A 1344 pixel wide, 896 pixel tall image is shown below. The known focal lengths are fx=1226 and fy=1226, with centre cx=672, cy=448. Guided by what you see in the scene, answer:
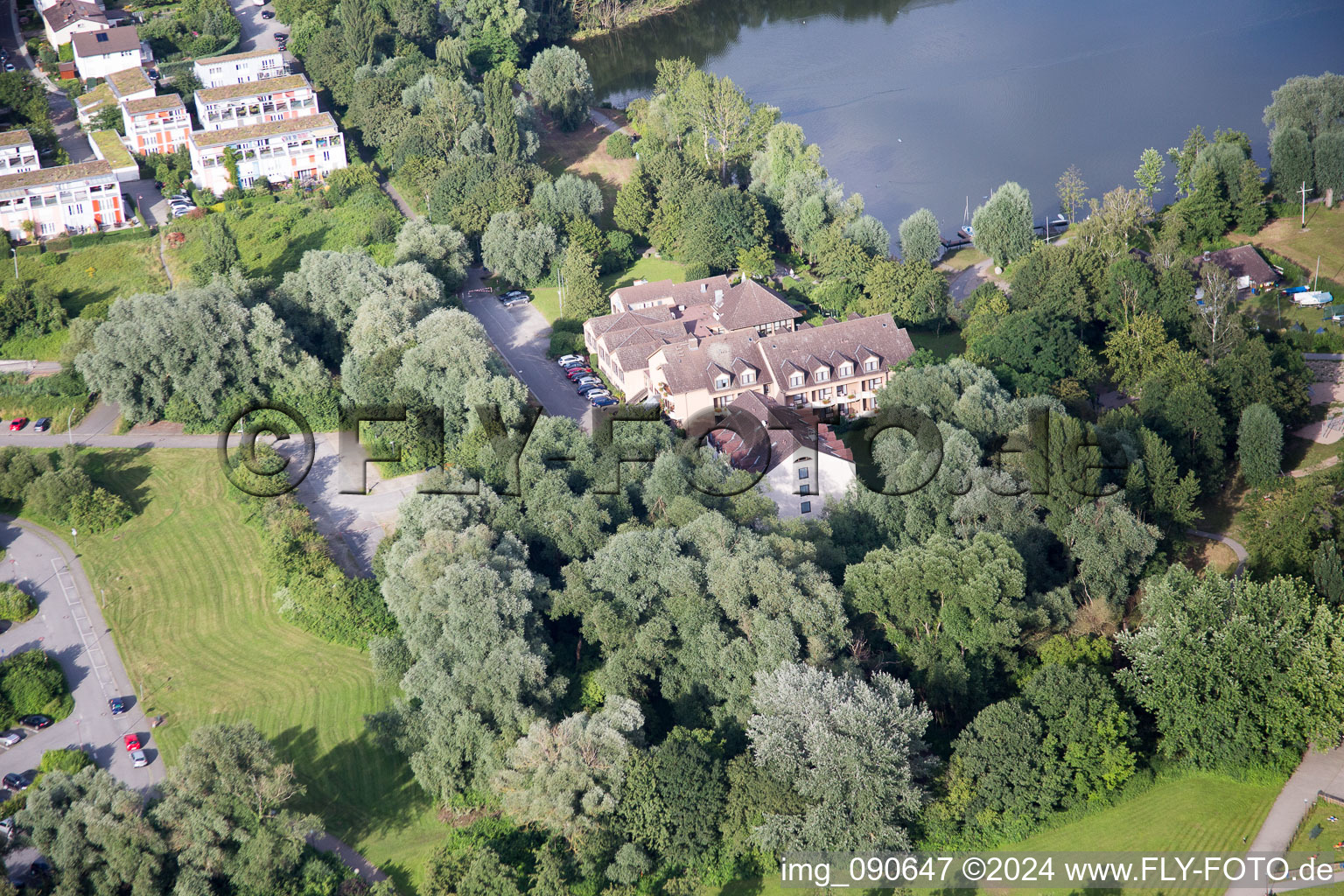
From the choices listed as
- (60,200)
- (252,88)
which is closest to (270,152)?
(252,88)

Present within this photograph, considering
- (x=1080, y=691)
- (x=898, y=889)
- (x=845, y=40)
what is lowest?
(x=898, y=889)

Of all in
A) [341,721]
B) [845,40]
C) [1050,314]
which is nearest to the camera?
[341,721]

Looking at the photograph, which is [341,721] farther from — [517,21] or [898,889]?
[517,21]

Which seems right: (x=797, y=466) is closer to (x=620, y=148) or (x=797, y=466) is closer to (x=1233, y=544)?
(x=1233, y=544)

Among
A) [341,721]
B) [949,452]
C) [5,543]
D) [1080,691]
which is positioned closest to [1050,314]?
[949,452]

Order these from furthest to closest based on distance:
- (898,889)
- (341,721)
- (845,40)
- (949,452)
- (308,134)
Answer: (845,40), (308,134), (949,452), (341,721), (898,889)

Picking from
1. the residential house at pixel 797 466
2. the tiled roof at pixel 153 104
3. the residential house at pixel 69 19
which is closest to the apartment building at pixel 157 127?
the tiled roof at pixel 153 104
